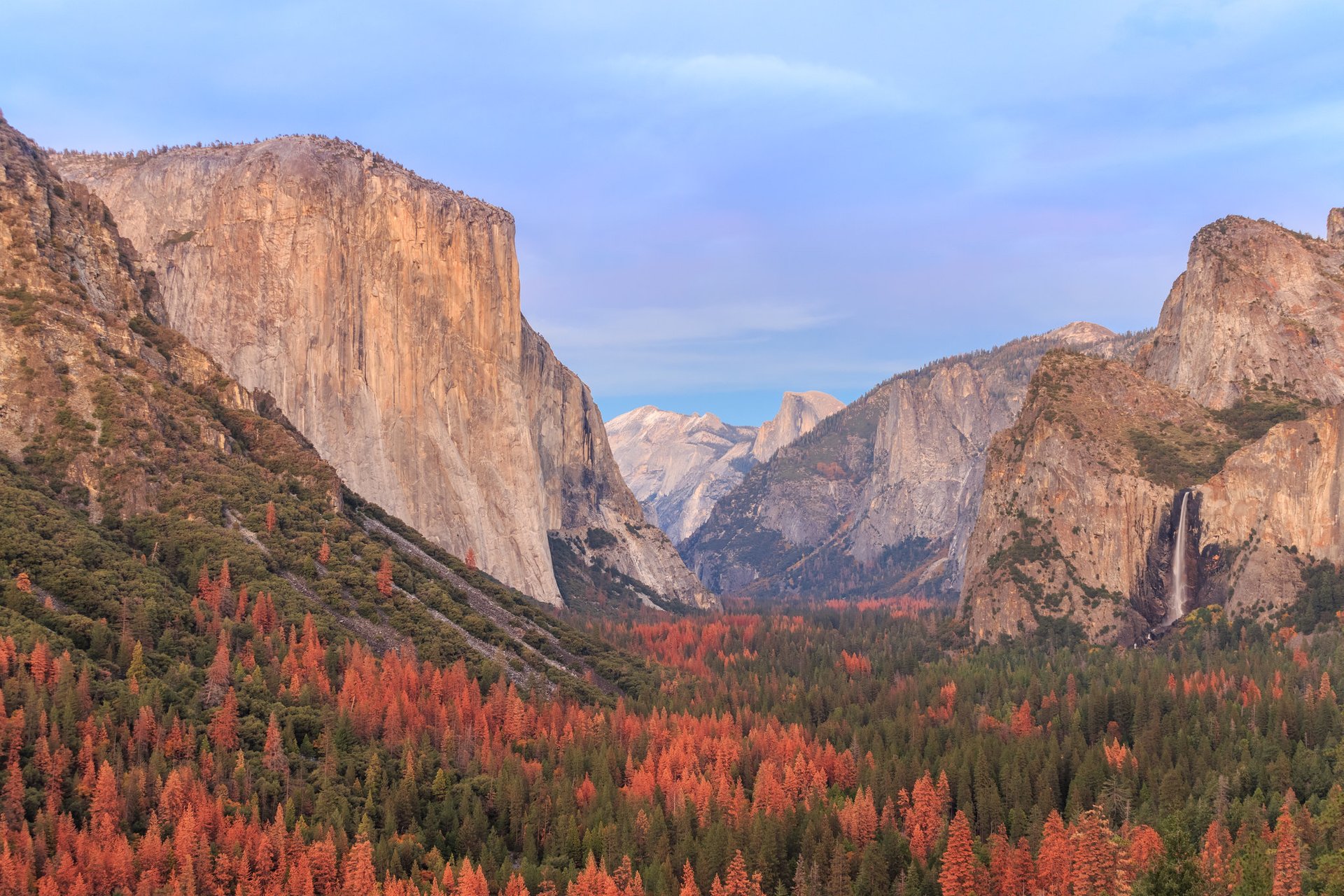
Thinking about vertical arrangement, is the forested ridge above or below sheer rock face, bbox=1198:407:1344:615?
below

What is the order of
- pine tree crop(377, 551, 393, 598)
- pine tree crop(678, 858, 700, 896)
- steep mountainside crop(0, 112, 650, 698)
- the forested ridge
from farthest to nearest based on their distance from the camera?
pine tree crop(377, 551, 393, 598) < steep mountainside crop(0, 112, 650, 698) < the forested ridge < pine tree crop(678, 858, 700, 896)

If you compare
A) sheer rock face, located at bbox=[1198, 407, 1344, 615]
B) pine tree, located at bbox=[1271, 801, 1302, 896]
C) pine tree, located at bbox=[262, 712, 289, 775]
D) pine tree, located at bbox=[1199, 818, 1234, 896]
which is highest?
sheer rock face, located at bbox=[1198, 407, 1344, 615]

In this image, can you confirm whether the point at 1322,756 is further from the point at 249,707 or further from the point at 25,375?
the point at 25,375

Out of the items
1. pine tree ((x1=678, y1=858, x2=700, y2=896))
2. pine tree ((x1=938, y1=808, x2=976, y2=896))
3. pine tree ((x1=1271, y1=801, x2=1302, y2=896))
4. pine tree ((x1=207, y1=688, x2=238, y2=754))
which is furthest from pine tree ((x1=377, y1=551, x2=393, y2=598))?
pine tree ((x1=1271, y1=801, x2=1302, y2=896))

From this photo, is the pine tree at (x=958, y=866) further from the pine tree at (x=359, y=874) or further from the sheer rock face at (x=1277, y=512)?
the sheer rock face at (x=1277, y=512)

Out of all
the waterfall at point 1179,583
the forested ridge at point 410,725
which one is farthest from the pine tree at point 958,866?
the waterfall at point 1179,583

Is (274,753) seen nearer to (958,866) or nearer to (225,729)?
(225,729)

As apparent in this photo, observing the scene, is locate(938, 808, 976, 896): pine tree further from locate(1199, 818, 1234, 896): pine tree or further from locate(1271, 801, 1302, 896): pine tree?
locate(1271, 801, 1302, 896): pine tree

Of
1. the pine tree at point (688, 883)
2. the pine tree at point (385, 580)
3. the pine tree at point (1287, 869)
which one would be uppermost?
the pine tree at point (385, 580)

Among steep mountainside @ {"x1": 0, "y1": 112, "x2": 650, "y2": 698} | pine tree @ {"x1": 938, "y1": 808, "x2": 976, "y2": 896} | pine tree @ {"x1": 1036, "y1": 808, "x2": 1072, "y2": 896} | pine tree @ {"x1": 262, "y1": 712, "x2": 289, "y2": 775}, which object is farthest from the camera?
steep mountainside @ {"x1": 0, "y1": 112, "x2": 650, "y2": 698}
